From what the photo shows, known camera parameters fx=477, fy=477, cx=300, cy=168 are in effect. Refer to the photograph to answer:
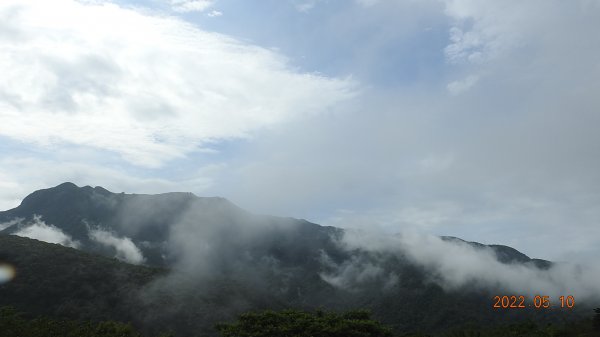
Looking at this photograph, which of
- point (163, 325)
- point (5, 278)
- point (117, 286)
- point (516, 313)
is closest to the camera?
point (5, 278)

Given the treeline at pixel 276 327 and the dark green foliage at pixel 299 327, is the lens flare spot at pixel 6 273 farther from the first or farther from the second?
the dark green foliage at pixel 299 327

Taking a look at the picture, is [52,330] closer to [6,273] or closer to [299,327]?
[299,327]

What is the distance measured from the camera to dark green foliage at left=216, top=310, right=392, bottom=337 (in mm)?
47500

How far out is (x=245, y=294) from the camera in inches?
5605

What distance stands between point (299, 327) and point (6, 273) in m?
90.4

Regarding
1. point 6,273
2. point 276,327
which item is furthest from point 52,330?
point 6,273

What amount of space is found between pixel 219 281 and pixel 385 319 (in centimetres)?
8009

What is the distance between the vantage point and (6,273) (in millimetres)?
108375

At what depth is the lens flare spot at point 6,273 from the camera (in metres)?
105

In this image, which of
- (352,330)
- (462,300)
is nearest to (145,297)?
(352,330)

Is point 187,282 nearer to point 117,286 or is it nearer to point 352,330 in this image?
point 117,286

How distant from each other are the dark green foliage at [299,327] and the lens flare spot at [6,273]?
7791 cm

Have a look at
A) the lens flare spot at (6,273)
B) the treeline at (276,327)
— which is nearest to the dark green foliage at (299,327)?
the treeline at (276,327)

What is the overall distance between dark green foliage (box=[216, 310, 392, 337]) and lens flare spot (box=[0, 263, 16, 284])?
7791cm
